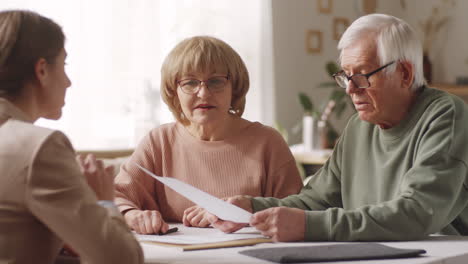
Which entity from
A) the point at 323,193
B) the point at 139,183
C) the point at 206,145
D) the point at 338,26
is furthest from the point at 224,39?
the point at 323,193

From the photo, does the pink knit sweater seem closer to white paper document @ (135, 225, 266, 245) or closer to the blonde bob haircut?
the blonde bob haircut

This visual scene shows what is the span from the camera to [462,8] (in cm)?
554

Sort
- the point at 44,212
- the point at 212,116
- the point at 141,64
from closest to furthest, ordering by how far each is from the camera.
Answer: the point at 44,212 → the point at 212,116 → the point at 141,64

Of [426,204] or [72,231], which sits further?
[426,204]

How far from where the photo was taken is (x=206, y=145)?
6.50ft

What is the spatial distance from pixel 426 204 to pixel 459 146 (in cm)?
16

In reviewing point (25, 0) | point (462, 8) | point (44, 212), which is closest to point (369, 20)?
point (44, 212)

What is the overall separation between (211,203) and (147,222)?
23cm

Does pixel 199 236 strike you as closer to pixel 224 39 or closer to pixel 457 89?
pixel 224 39

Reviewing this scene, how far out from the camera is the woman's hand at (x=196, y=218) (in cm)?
169

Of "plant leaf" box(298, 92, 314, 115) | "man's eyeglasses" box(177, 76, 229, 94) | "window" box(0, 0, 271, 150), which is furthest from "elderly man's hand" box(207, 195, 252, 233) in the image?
"plant leaf" box(298, 92, 314, 115)

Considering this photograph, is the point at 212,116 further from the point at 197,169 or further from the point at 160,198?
the point at 160,198

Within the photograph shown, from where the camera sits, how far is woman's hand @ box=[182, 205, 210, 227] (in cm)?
169

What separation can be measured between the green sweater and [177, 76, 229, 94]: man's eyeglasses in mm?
383
